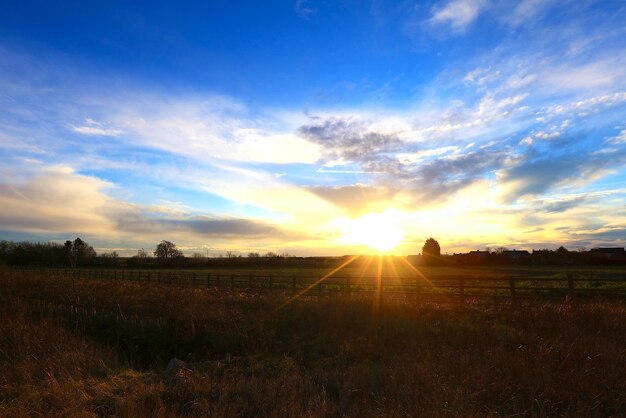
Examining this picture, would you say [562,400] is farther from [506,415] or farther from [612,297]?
[612,297]

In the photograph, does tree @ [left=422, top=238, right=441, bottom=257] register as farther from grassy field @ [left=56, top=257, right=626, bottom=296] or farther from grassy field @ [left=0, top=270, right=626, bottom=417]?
grassy field @ [left=0, top=270, right=626, bottom=417]

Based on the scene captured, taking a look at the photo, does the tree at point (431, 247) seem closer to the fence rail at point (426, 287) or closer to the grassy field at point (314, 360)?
the fence rail at point (426, 287)

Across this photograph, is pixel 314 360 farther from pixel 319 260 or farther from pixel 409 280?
pixel 319 260

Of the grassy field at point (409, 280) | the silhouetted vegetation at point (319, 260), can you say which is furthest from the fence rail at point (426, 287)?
the silhouetted vegetation at point (319, 260)

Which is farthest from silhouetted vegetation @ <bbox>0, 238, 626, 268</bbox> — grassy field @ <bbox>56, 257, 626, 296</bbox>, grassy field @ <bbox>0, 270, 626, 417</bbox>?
grassy field @ <bbox>0, 270, 626, 417</bbox>

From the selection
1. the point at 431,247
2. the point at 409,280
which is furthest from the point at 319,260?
the point at 409,280

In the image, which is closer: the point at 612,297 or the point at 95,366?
the point at 95,366

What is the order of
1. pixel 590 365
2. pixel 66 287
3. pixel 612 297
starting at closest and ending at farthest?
1. pixel 590 365
2. pixel 612 297
3. pixel 66 287

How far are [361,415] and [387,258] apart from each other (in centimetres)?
9828

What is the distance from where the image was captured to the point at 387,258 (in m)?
102

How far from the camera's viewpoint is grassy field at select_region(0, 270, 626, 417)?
19.3ft

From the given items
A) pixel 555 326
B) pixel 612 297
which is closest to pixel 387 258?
pixel 612 297

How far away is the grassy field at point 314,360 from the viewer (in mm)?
5879

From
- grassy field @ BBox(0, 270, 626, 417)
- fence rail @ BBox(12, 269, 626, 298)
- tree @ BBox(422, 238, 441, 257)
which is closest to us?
grassy field @ BBox(0, 270, 626, 417)
